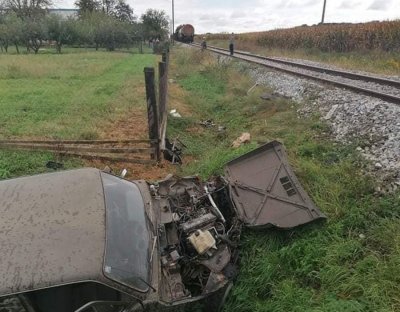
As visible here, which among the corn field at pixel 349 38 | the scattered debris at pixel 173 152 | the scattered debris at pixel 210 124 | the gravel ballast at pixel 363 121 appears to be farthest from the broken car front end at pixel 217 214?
the corn field at pixel 349 38

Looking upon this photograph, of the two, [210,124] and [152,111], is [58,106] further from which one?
[152,111]

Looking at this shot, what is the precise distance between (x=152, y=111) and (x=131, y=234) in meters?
4.20

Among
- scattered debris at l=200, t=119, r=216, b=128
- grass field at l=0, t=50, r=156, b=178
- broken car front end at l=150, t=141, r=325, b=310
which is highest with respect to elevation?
broken car front end at l=150, t=141, r=325, b=310

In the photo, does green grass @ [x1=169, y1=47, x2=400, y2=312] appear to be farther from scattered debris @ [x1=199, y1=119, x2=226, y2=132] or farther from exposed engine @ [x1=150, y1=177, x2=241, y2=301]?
scattered debris @ [x1=199, y1=119, x2=226, y2=132]

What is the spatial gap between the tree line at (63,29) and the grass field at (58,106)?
101 ft

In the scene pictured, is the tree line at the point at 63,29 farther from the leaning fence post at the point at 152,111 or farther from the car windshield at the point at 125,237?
the car windshield at the point at 125,237

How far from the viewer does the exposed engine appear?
3896 mm

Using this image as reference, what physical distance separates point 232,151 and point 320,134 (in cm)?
179

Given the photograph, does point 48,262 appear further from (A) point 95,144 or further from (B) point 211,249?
(A) point 95,144

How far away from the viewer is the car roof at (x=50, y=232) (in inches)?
109

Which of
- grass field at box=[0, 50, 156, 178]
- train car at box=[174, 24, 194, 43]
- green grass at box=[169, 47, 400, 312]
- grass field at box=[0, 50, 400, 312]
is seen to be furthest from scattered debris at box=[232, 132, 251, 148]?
train car at box=[174, 24, 194, 43]

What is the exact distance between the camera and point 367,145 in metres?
6.53

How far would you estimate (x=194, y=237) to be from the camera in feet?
13.8

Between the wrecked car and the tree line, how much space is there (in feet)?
159
